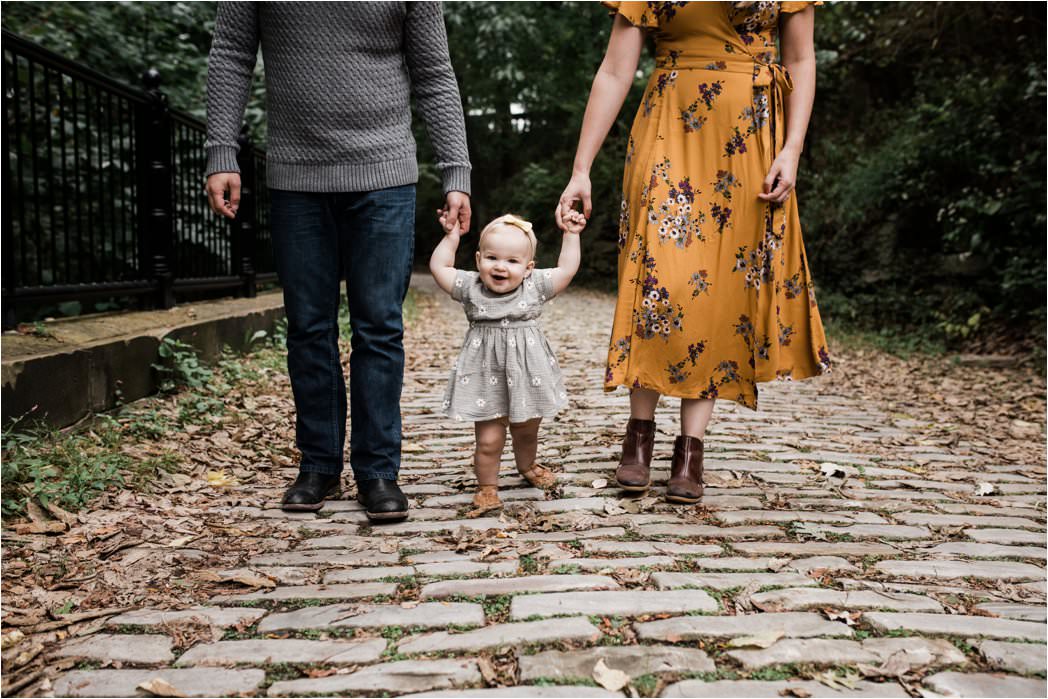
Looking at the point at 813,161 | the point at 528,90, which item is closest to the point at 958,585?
the point at 813,161

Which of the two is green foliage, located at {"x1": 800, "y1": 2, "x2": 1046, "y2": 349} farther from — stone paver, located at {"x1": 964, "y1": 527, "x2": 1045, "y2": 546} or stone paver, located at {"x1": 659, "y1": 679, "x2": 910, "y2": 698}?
stone paver, located at {"x1": 659, "y1": 679, "x2": 910, "y2": 698}

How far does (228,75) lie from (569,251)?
1343mm

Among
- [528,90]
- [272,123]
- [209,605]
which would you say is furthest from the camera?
[528,90]

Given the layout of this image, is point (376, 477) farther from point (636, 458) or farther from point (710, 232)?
point (710, 232)

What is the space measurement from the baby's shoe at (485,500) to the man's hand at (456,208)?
3.07 ft

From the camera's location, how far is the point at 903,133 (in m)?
9.35

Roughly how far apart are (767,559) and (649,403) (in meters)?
Answer: 0.84

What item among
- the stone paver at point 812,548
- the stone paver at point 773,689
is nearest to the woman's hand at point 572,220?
the stone paver at point 812,548

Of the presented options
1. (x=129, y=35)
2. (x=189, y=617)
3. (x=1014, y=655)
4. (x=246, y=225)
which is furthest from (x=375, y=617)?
(x=129, y=35)

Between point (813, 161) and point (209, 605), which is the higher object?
point (813, 161)

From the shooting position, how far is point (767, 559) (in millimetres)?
2520

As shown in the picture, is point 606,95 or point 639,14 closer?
point 639,14

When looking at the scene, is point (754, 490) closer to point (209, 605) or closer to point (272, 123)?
point (209, 605)

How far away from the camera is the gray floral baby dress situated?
9.70 feet
